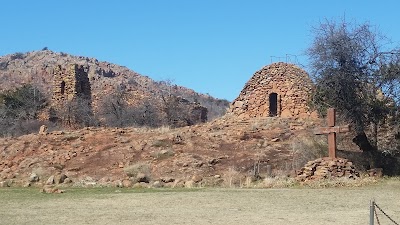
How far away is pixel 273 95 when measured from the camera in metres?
35.0

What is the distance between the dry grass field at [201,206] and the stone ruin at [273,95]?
15.9 meters

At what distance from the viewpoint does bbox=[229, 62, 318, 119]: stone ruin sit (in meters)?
33.2

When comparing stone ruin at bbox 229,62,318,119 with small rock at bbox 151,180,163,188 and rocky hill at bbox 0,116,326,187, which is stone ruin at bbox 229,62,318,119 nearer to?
rocky hill at bbox 0,116,326,187

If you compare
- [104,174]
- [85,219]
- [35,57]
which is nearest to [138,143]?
[104,174]

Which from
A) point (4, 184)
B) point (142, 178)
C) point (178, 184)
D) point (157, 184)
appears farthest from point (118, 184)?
point (4, 184)

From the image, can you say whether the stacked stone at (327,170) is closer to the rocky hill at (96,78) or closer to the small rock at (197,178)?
the small rock at (197,178)

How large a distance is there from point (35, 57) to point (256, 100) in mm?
64059

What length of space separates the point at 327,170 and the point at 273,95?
53.8 feet

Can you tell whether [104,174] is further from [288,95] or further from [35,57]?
[35,57]

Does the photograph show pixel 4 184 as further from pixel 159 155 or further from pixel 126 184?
pixel 159 155

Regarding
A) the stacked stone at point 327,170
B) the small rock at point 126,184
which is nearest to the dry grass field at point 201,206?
the stacked stone at point 327,170

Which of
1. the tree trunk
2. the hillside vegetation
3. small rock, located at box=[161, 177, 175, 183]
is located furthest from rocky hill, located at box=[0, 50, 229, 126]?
the tree trunk

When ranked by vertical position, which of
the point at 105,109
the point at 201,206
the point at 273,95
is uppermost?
→ the point at 105,109

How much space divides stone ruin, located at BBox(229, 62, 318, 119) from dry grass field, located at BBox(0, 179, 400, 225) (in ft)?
52.0
